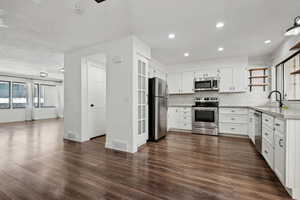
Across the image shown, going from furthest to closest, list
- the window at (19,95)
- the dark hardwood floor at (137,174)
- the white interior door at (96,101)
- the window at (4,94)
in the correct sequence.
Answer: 1. the window at (19,95)
2. the window at (4,94)
3. the white interior door at (96,101)
4. the dark hardwood floor at (137,174)

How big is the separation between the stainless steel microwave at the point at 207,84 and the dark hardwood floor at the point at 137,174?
2140 mm

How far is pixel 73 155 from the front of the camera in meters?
2.71

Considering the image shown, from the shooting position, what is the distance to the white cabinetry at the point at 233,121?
3.99 metres

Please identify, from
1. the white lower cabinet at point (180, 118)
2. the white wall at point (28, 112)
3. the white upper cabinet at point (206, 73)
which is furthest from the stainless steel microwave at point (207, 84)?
the white wall at point (28, 112)

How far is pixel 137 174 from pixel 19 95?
873cm

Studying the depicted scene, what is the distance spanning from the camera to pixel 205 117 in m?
4.42

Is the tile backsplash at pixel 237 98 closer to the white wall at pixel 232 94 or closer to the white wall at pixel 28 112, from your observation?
the white wall at pixel 232 94

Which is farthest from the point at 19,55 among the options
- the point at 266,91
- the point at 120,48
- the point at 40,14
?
the point at 266,91

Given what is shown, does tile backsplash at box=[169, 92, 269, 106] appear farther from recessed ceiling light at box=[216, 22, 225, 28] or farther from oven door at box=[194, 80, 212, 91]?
recessed ceiling light at box=[216, 22, 225, 28]

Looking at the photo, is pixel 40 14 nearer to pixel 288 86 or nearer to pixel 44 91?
pixel 288 86

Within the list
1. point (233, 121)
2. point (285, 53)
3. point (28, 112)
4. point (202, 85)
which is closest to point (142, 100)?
point (202, 85)

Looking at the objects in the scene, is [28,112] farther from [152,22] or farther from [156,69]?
[152,22]

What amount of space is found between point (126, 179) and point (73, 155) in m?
1.49

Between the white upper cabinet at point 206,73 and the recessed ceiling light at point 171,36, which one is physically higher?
the recessed ceiling light at point 171,36
